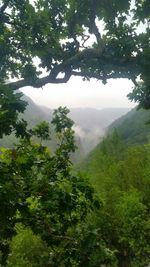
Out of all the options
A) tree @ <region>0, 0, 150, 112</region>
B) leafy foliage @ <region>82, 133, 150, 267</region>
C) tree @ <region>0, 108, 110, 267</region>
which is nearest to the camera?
tree @ <region>0, 108, 110, 267</region>

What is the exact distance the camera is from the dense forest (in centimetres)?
646

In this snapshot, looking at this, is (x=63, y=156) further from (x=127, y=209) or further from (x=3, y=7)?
(x=127, y=209)

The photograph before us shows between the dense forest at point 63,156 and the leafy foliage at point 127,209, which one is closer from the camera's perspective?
the dense forest at point 63,156

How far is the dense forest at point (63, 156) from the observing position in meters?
6.46

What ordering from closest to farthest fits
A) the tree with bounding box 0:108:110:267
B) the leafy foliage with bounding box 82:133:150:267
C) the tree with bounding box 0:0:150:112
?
the tree with bounding box 0:108:110:267, the tree with bounding box 0:0:150:112, the leafy foliage with bounding box 82:133:150:267

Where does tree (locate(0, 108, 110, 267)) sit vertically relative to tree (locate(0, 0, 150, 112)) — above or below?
below

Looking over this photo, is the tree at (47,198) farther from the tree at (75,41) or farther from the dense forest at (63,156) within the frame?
the tree at (75,41)

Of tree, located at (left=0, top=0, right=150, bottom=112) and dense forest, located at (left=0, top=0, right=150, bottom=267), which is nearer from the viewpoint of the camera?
dense forest, located at (left=0, top=0, right=150, bottom=267)

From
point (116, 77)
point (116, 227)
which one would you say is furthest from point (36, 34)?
point (116, 227)

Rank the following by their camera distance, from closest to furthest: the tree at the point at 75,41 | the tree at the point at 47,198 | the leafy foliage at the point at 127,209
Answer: the tree at the point at 47,198 → the tree at the point at 75,41 → the leafy foliage at the point at 127,209

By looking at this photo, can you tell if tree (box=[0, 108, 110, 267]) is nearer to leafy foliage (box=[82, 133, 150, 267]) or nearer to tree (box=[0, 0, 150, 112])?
tree (box=[0, 0, 150, 112])

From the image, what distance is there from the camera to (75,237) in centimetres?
712

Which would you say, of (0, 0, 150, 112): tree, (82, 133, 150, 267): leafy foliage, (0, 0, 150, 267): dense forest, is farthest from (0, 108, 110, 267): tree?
(82, 133, 150, 267): leafy foliage

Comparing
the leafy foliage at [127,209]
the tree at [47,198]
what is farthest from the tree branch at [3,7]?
the leafy foliage at [127,209]
